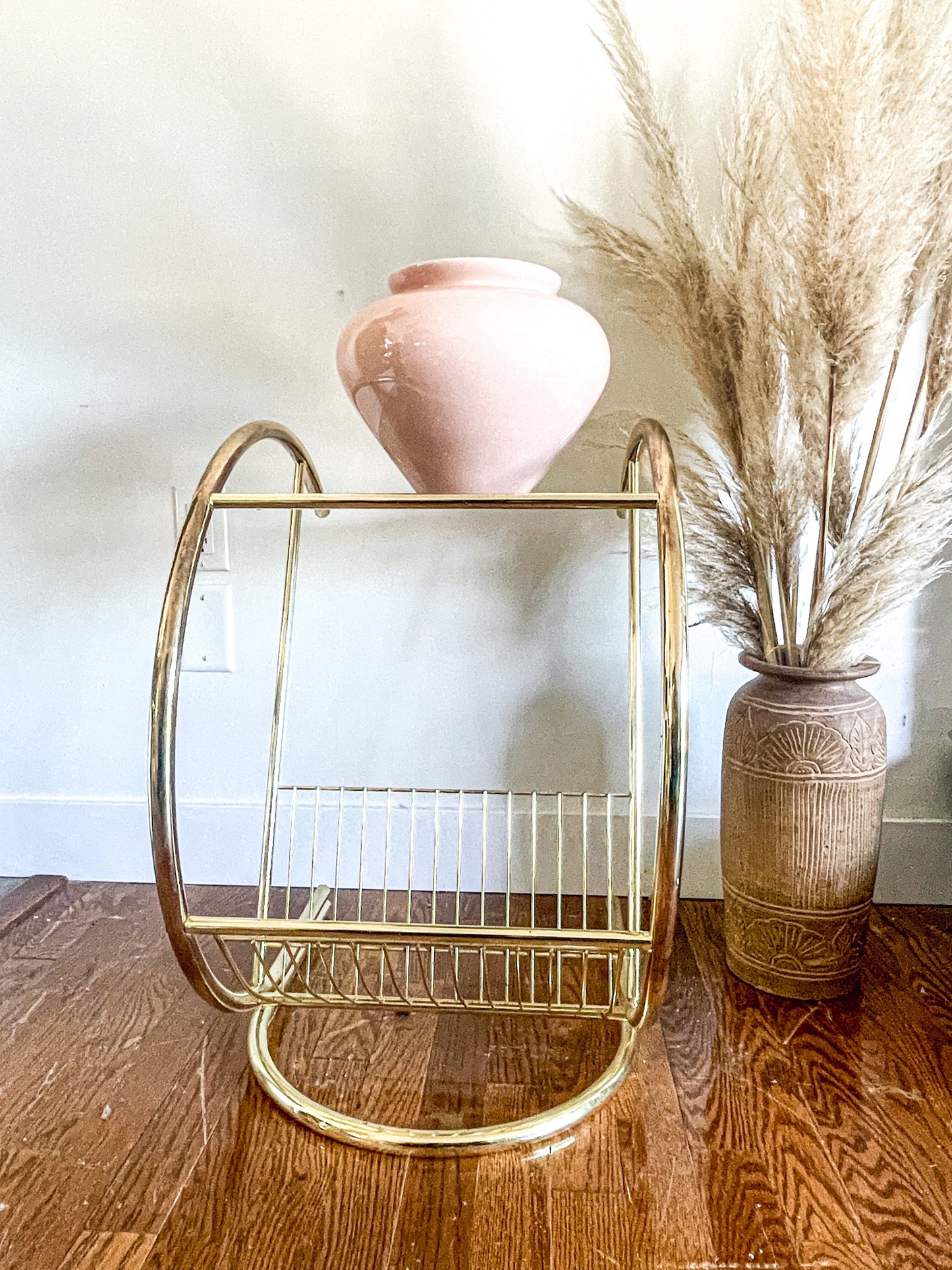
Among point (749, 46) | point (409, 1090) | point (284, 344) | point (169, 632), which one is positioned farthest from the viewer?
point (284, 344)

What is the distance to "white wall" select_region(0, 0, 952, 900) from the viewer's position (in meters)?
1.08

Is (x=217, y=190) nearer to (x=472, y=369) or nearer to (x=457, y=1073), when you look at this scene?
(x=472, y=369)

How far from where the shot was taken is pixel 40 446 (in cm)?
120

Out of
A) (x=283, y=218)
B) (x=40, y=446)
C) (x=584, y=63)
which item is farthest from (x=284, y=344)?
(x=584, y=63)

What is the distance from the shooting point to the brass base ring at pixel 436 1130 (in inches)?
28.8

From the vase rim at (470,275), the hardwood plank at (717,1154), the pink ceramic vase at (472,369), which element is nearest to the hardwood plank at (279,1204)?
the hardwood plank at (717,1154)

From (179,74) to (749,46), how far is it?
0.70m

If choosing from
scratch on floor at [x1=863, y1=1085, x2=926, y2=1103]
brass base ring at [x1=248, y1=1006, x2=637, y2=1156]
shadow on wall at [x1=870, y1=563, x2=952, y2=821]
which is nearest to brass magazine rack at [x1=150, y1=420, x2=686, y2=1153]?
brass base ring at [x1=248, y1=1006, x2=637, y2=1156]

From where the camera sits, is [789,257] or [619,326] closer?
[789,257]

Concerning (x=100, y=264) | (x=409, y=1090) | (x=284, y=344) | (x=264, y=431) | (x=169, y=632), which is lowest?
(x=409, y=1090)

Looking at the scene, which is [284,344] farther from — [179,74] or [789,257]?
[789,257]

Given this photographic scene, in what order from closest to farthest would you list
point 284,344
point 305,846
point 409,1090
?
point 409,1090, point 284,344, point 305,846

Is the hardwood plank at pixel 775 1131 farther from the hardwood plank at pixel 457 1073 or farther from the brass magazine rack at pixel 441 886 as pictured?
the hardwood plank at pixel 457 1073

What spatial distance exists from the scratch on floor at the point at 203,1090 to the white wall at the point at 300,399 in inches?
15.0
